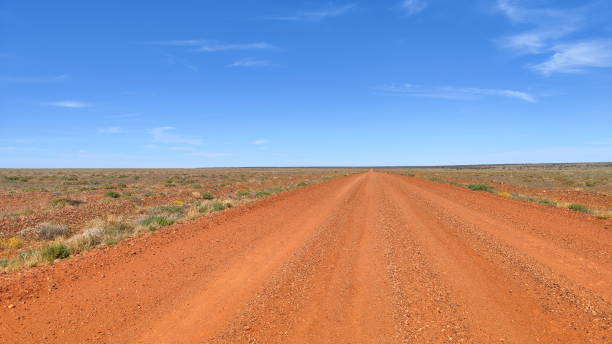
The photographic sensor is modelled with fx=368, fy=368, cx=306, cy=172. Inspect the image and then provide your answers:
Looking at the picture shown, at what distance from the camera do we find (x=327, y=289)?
244 inches

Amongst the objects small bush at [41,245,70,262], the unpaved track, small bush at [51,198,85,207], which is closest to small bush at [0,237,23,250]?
small bush at [41,245,70,262]

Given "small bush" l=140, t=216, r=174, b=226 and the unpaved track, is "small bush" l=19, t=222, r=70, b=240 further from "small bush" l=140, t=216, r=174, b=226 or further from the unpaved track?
the unpaved track

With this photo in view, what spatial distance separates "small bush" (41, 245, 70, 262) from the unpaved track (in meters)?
0.75

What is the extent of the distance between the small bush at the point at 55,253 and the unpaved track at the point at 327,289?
0.75 m

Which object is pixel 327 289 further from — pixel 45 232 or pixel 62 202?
pixel 62 202

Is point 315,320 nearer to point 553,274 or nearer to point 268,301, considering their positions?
point 268,301

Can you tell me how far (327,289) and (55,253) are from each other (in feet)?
22.8

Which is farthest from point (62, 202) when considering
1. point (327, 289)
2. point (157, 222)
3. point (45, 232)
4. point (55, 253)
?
point (327, 289)

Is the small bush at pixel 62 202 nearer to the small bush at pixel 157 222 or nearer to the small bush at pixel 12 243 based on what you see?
the small bush at pixel 157 222

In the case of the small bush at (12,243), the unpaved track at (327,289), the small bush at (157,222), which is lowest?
the small bush at (12,243)

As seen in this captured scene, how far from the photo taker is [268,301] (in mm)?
5711

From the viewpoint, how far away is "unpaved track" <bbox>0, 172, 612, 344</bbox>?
186 inches

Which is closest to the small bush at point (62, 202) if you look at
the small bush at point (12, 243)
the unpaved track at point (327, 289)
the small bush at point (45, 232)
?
the small bush at point (45, 232)

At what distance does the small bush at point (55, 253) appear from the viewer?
871cm
